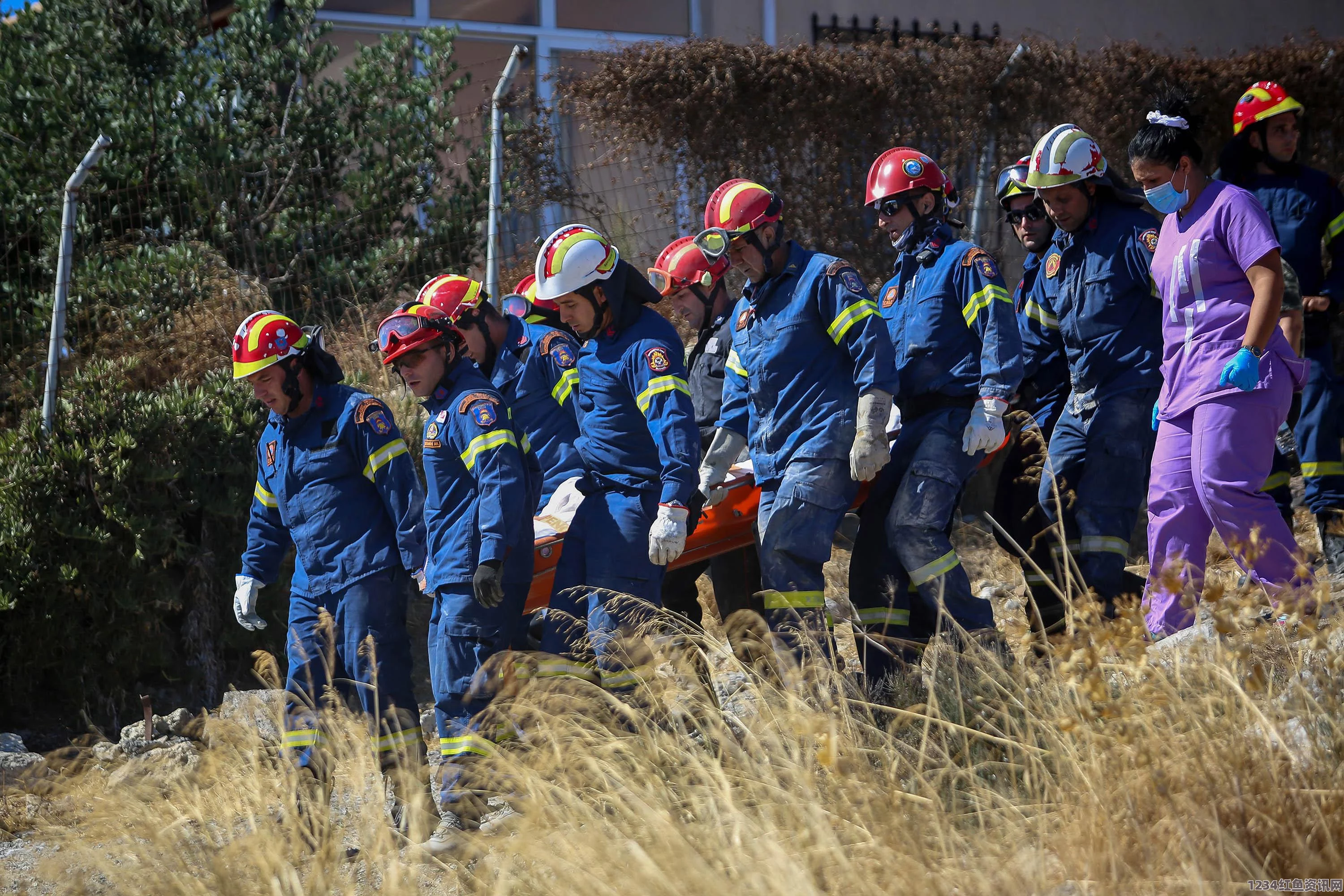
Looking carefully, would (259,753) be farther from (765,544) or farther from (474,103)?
(474,103)

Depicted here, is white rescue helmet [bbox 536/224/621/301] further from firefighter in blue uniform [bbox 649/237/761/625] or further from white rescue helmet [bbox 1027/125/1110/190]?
white rescue helmet [bbox 1027/125/1110/190]

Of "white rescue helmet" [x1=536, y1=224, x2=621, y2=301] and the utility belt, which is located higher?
"white rescue helmet" [x1=536, y1=224, x2=621, y2=301]

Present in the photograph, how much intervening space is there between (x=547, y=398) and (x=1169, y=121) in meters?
2.78

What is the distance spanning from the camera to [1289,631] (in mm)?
3238

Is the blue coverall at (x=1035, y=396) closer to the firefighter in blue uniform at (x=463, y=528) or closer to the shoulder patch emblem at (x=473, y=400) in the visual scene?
the firefighter in blue uniform at (x=463, y=528)

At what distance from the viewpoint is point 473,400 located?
483 cm

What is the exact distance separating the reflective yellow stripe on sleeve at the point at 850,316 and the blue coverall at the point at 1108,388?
94 cm

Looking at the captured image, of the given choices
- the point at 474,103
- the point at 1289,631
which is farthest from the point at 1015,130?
the point at 1289,631

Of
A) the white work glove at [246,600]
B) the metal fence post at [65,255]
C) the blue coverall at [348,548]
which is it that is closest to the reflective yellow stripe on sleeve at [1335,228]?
the blue coverall at [348,548]

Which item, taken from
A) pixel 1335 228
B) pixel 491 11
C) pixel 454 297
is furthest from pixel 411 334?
pixel 491 11

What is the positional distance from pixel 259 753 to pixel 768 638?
63.1 inches

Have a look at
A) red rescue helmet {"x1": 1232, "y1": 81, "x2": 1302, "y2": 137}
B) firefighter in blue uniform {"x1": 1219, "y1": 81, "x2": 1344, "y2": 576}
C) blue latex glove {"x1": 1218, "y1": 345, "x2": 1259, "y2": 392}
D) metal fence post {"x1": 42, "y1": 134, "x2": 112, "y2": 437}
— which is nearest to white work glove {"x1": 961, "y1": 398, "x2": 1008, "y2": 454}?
blue latex glove {"x1": 1218, "y1": 345, "x2": 1259, "y2": 392}

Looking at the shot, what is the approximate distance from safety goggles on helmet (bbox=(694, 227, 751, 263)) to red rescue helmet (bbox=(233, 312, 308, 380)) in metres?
1.60

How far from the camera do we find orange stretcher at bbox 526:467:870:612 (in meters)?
5.32
